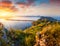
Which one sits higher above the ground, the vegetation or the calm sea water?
the calm sea water

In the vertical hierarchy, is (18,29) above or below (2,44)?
above

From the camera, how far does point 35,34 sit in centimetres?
348

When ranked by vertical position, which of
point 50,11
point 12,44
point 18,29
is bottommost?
point 12,44

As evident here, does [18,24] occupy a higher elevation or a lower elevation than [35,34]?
higher

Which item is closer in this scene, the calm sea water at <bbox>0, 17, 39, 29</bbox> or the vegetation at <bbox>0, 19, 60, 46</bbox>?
the vegetation at <bbox>0, 19, 60, 46</bbox>

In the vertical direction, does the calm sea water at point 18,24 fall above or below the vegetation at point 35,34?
above

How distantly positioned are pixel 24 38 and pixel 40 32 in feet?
A: 1.00

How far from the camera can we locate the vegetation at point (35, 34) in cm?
340

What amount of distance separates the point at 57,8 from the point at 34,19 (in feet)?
1.46

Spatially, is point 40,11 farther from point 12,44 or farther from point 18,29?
point 12,44

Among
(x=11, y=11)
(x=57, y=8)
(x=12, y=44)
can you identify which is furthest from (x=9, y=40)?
(x=57, y=8)

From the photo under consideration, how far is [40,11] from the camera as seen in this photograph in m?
3.54

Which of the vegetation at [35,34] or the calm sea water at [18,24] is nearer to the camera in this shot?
the vegetation at [35,34]

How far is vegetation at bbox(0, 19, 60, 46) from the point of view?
3.40 m
